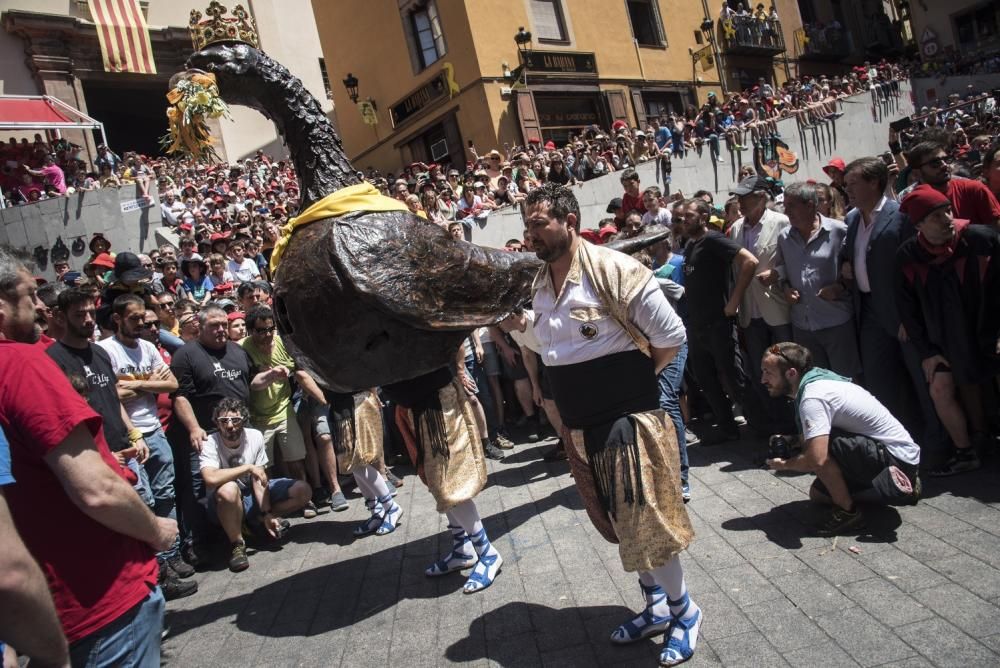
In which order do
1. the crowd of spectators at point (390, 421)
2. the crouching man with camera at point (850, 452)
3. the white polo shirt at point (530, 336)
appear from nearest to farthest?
the crowd of spectators at point (390, 421)
the white polo shirt at point (530, 336)
the crouching man with camera at point (850, 452)

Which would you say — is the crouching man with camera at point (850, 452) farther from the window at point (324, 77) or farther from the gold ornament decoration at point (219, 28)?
the window at point (324, 77)

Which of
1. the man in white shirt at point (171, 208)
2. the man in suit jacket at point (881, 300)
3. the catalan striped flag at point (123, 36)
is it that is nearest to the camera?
the man in suit jacket at point (881, 300)

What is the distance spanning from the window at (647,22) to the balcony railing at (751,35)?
3.11 metres

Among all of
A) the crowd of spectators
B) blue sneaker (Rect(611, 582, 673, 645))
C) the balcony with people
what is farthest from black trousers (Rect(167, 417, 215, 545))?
the balcony with people

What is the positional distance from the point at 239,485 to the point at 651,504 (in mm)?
3776

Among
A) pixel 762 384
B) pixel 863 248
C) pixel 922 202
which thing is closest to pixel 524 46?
pixel 762 384

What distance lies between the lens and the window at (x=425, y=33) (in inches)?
743

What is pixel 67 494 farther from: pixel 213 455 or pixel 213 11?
pixel 213 455

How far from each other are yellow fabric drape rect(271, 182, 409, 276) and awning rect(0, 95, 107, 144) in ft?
40.5

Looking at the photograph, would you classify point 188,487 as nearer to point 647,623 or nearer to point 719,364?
point 647,623

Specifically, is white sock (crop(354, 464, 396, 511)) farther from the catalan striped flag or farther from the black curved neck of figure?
the catalan striped flag

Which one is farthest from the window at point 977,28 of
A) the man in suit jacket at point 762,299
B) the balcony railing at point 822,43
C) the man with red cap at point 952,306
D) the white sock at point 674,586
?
the white sock at point 674,586

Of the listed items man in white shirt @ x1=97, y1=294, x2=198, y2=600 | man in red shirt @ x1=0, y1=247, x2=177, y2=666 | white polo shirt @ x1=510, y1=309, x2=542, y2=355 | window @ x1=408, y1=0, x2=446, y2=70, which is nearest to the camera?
man in red shirt @ x1=0, y1=247, x2=177, y2=666

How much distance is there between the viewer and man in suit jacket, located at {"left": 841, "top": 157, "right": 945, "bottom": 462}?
425cm
